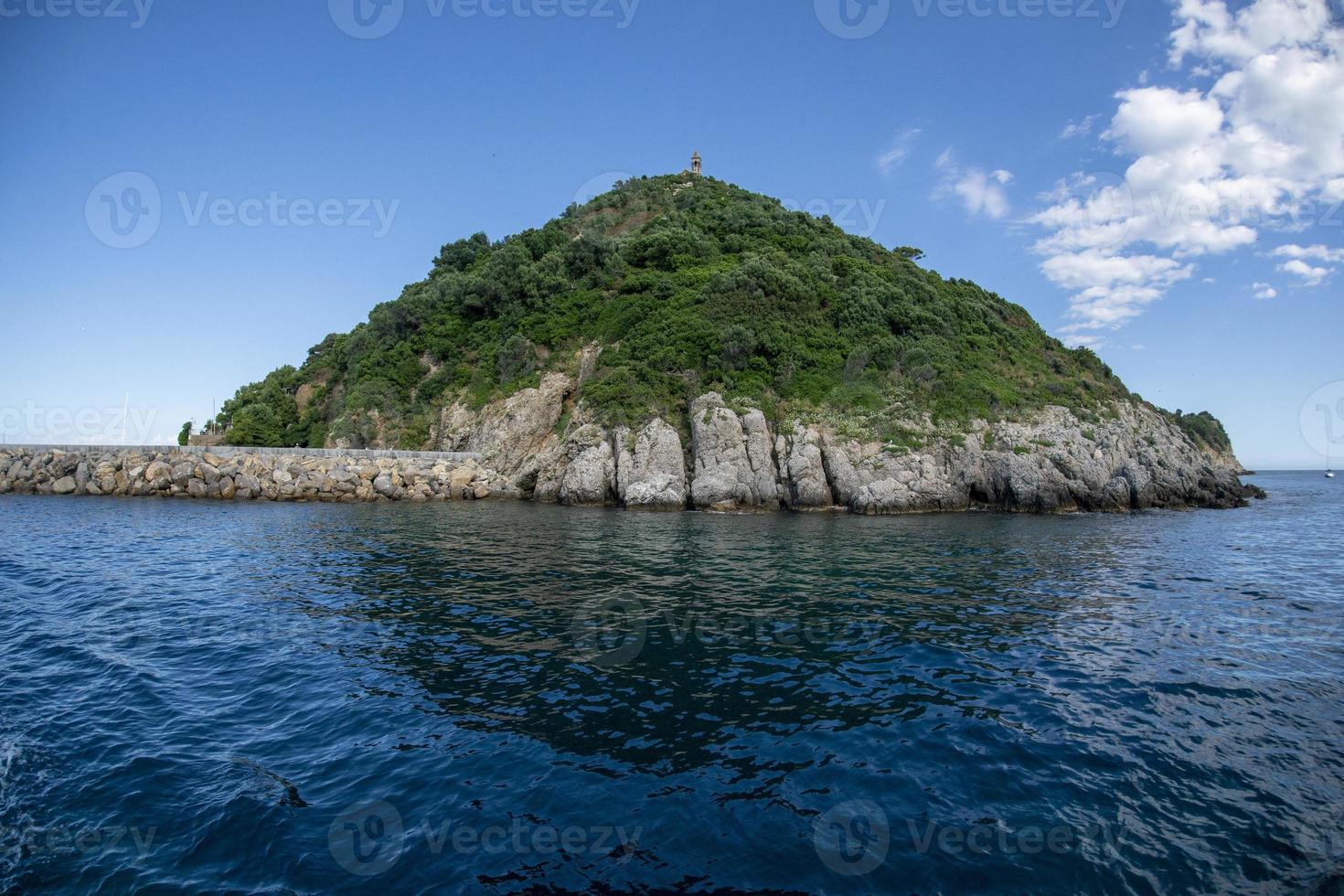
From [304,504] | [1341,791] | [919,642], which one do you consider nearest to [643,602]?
[919,642]

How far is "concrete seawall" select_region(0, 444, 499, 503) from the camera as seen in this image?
5166 cm

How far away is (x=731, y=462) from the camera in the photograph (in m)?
46.8

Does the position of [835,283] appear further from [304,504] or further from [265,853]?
[265,853]

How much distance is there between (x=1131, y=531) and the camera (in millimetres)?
35625

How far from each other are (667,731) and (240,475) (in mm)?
54460

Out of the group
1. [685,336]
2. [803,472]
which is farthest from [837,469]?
[685,336]

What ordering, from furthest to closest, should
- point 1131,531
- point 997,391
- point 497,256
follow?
1. point 497,256
2. point 997,391
3. point 1131,531

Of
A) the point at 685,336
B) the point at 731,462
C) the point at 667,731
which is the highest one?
the point at 685,336

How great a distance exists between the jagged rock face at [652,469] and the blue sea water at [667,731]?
2341cm

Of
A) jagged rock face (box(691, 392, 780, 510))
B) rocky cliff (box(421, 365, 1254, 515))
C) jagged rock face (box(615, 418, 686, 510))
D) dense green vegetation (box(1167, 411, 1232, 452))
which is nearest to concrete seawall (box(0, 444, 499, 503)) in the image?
rocky cliff (box(421, 365, 1254, 515))

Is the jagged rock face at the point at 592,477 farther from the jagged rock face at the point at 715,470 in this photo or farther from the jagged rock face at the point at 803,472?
the jagged rock face at the point at 803,472

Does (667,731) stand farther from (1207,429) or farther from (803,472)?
(1207,429)

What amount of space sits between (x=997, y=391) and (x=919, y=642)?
44.9m

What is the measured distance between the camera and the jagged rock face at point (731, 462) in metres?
45.9
